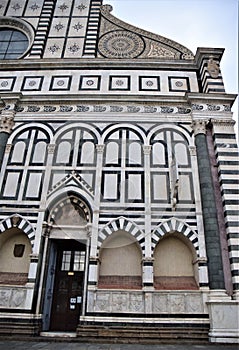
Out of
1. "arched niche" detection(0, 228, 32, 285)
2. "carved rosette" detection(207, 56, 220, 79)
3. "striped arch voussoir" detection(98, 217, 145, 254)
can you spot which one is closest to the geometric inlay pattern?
"carved rosette" detection(207, 56, 220, 79)

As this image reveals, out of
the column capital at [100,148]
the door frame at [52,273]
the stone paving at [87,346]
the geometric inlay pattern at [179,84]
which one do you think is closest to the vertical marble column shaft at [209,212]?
the stone paving at [87,346]

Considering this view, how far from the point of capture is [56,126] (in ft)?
37.0

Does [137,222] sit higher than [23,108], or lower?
lower

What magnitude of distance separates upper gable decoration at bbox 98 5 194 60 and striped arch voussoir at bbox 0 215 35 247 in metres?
8.52

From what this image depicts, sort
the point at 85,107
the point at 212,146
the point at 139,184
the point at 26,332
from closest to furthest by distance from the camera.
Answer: the point at 26,332 < the point at 139,184 < the point at 212,146 < the point at 85,107

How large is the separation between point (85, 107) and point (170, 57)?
4.95 m

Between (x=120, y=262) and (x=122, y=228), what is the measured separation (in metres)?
1.11

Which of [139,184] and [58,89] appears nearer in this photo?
[139,184]

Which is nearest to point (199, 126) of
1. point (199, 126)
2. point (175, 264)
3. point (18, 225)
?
point (199, 126)

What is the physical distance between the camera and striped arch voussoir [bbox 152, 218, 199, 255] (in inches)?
359

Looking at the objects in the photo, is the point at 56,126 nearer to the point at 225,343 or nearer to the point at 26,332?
the point at 26,332

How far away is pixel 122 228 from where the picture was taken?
9.31 m

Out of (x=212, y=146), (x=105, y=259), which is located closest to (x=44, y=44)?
(x=212, y=146)

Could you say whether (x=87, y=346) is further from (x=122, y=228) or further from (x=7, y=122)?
(x=7, y=122)
